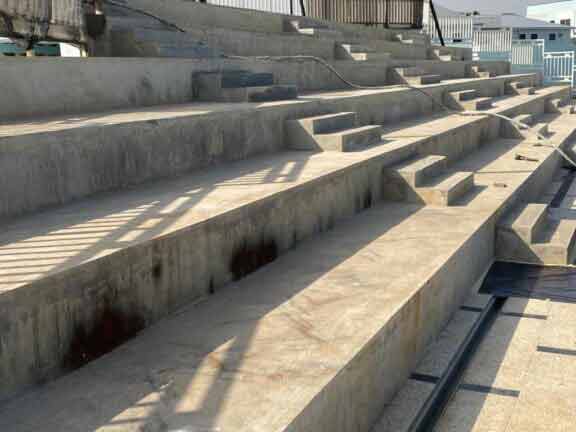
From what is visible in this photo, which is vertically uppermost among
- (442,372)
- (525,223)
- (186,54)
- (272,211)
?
(186,54)

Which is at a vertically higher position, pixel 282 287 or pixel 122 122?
pixel 122 122

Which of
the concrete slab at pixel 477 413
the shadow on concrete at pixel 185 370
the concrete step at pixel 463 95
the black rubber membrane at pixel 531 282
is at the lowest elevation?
the concrete slab at pixel 477 413

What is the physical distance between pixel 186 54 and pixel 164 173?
2.90m

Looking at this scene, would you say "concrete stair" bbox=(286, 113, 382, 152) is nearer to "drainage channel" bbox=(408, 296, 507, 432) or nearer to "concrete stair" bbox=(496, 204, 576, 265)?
"concrete stair" bbox=(496, 204, 576, 265)

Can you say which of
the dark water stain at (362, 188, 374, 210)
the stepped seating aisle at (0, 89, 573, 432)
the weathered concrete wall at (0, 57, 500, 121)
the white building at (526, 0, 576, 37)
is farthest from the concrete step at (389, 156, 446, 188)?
the white building at (526, 0, 576, 37)

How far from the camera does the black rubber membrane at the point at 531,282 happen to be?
578 cm

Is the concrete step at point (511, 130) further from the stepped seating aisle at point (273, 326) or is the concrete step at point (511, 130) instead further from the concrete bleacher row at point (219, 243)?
the stepped seating aisle at point (273, 326)

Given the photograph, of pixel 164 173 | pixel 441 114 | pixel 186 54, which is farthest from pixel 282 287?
pixel 441 114

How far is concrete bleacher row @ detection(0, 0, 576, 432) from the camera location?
308 centimetres

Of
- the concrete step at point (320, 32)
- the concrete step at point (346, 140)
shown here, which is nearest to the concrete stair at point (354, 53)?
the concrete step at point (320, 32)

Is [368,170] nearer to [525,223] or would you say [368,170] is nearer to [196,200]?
[525,223]

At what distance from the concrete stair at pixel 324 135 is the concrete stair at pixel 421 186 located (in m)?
0.53

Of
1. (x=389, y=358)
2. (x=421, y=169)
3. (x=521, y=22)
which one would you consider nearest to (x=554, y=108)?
(x=421, y=169)

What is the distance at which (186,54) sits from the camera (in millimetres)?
8164
